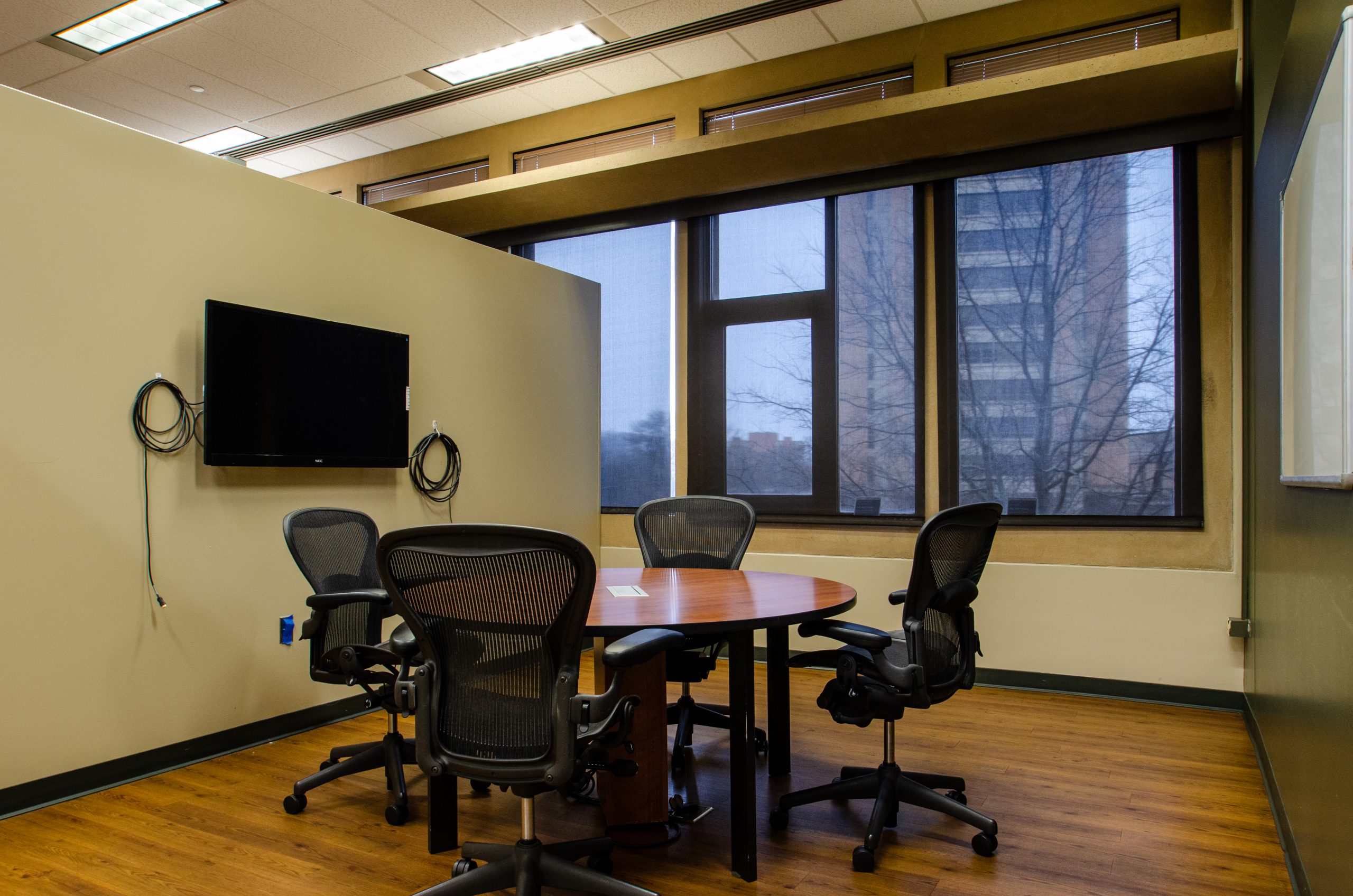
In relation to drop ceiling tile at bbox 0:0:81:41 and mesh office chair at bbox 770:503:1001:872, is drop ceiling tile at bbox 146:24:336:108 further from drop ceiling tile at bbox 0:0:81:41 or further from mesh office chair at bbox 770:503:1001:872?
mesh office chair at bbox 770:503:1001:872

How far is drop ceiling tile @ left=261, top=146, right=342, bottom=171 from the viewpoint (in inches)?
252

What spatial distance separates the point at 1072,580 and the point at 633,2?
12.1ft

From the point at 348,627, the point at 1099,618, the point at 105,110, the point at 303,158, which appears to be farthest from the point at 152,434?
the point at 1099,618

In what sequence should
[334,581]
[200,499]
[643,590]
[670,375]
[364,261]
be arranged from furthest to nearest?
[670,375]
[364,261]
[200,499]
[334,581]
[643,590]

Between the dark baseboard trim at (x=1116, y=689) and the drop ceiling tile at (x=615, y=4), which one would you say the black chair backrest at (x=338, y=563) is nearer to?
the dark baseboard trim at (x=1116, y=689)

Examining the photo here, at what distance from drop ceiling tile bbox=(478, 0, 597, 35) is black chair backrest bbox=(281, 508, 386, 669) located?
106 inches

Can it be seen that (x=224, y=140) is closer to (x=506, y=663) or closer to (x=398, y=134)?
(x=398, y=134)

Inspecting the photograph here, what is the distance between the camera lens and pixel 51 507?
3.07m

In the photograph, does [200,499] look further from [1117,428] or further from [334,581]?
[1117,428]

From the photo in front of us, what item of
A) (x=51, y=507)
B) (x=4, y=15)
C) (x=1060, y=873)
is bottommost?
(x=1060, y=873)

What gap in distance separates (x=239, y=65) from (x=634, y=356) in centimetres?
288

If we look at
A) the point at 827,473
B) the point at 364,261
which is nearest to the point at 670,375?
the point at 827,473

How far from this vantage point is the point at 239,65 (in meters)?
4.98

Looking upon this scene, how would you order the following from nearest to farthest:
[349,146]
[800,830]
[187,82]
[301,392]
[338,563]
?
1. [800,830]
2. [338,563]
3. [301,392]
4. [187,82]
5. [349,146]
